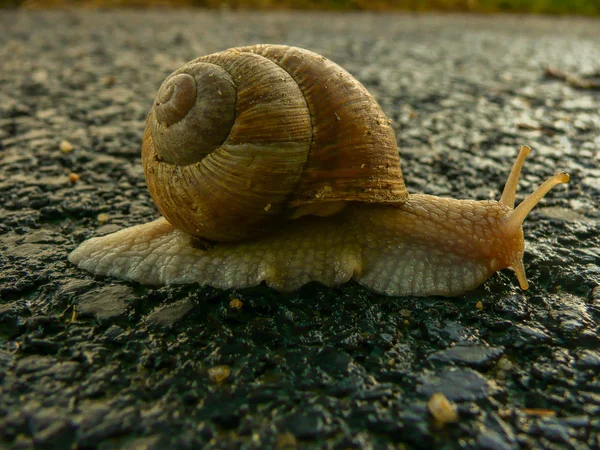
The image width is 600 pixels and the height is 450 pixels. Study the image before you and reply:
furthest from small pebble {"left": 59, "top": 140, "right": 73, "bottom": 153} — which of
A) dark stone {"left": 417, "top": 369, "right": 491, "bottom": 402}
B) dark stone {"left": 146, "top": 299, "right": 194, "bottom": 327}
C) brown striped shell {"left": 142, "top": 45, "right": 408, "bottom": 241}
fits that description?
dark stone {"left": 417, "top": 369, "right": 491, "bottom": 402}

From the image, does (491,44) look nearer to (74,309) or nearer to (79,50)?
(79,50)

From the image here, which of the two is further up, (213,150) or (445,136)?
(213,150)

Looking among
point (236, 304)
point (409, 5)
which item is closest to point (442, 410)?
point (236, 304)

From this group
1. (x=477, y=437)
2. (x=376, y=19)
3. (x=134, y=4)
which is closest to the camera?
(x=477, y=437)

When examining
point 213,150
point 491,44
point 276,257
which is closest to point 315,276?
point 276,257

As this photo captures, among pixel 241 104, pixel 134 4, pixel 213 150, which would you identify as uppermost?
pixel 241 104

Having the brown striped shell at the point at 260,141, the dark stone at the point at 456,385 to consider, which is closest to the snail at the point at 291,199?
the brown striped shell at the point at 260,141

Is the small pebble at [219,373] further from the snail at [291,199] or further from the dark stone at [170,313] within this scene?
the snail at [291,199]
